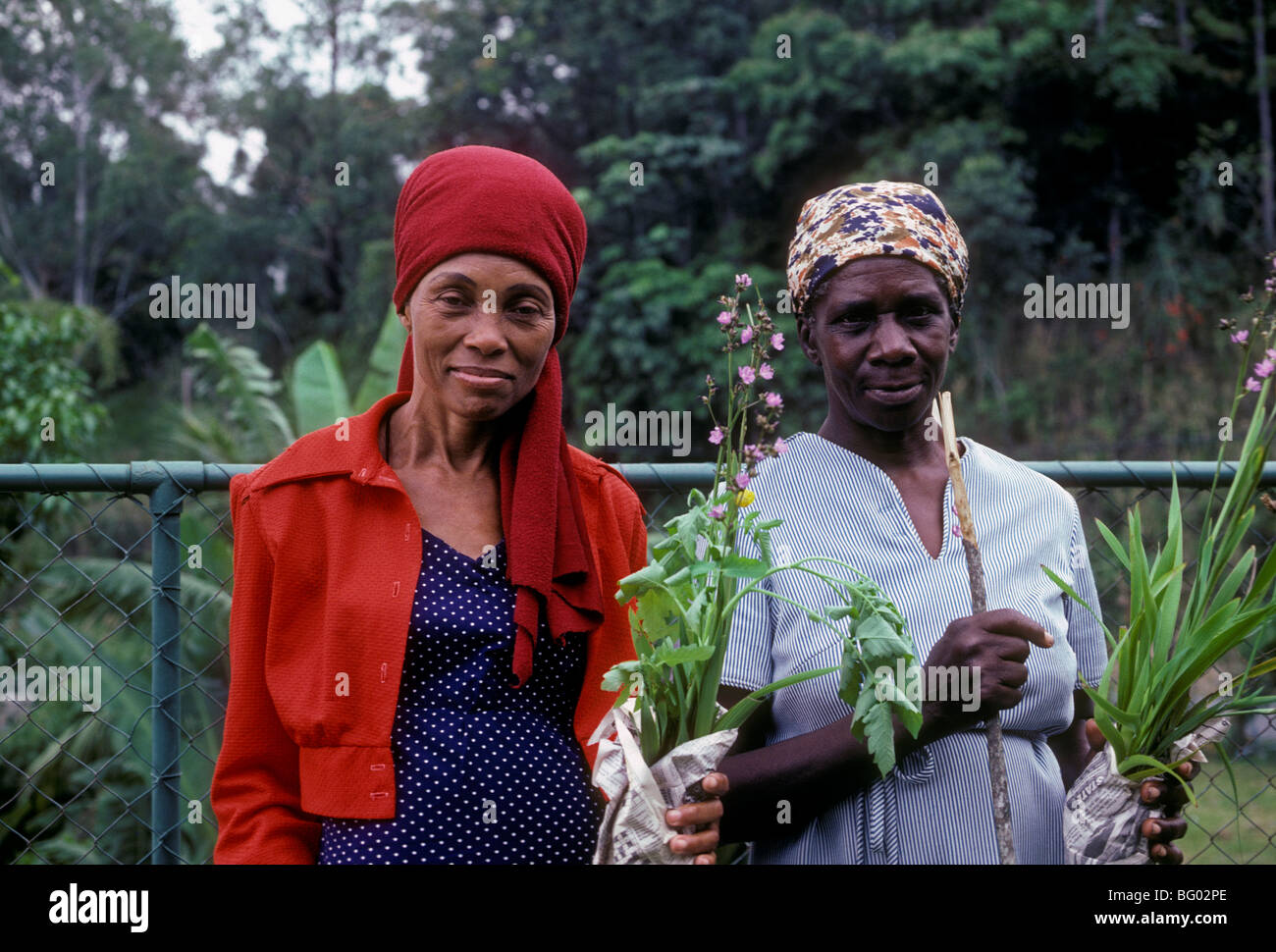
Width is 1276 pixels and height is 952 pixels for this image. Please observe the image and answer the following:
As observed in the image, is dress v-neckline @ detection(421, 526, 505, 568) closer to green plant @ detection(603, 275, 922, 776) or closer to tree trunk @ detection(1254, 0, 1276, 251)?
green plant @ detection(603, 275, 922, 776)

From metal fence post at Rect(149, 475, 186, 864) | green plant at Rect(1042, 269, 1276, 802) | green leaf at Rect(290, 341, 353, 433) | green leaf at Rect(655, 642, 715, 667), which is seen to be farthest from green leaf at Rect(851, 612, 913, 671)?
green leaf at Rect(290, 341, 353, 433)

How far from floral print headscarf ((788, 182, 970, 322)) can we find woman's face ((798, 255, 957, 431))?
0.07 feet

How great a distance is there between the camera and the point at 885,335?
6.70ft

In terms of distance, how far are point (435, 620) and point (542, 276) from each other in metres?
0.59

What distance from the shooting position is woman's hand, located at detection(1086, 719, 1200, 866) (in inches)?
69.8

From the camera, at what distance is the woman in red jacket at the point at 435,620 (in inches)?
74.0

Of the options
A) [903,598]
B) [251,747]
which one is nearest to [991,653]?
[903,598]

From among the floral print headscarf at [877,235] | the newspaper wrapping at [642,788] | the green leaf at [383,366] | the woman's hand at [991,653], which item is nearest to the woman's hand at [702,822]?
the newspaper wrapping at [642,788]

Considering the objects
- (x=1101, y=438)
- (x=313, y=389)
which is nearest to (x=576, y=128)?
(x=1101, y=438)

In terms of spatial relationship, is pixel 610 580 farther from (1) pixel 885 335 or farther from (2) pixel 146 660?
(2) pixel 146 660

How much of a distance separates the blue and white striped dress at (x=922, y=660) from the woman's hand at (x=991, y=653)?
11 cm

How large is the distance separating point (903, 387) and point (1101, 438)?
12.5 metres

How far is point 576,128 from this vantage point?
1988 cm
